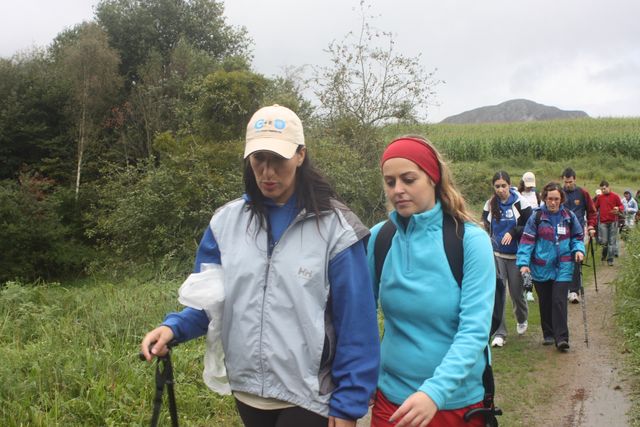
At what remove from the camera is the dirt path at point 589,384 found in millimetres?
4973

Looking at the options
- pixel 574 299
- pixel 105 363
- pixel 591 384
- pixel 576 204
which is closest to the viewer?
pixel 105 363

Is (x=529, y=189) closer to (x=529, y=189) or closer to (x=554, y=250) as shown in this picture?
(x=529, y=189)

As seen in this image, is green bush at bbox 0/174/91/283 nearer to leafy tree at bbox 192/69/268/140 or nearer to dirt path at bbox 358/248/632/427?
leafy tree at bbox 192/69/268/140

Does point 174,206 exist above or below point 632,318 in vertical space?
above

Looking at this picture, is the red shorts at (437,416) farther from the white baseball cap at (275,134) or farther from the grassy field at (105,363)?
the grassy field at (105,363)

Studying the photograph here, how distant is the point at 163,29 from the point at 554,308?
→ 1129 inches

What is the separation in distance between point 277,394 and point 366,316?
0.43m

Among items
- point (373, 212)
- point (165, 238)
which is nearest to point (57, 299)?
point (165, 238)

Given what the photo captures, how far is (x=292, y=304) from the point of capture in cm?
215

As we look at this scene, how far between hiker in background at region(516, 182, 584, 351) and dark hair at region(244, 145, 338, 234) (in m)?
4.97

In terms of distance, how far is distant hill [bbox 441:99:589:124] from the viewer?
12600 cm

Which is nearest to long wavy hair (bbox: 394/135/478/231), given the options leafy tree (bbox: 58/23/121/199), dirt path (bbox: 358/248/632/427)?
dirt path (bbox: 358/248/632/427)

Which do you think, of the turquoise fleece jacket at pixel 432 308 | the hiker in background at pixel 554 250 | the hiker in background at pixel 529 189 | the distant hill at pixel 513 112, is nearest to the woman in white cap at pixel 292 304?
the turquoise fleece jacket at pixel 432 308

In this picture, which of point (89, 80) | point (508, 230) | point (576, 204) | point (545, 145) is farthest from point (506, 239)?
point (545, 145)
